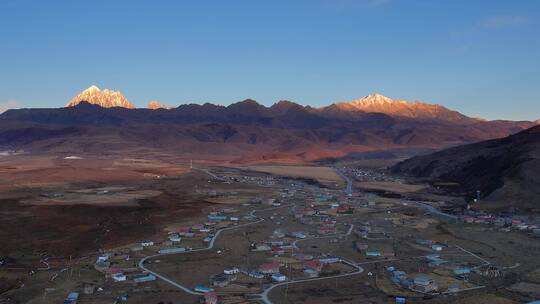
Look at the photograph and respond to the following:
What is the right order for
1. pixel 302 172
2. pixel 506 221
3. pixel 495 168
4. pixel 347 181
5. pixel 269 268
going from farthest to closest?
pixel 302 172
pixel 347 181
pixel 495 168
pixel 506 221
pixel 269 268

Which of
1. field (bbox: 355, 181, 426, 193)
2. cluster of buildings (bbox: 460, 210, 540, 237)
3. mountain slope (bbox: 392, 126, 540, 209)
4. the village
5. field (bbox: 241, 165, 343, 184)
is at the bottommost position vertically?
the village

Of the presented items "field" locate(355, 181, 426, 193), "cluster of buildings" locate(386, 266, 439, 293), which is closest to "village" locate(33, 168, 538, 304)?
"cluster of buildings" locate(386, 266, 439, 293)

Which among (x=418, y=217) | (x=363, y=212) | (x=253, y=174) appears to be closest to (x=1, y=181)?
(x=253, y=174)

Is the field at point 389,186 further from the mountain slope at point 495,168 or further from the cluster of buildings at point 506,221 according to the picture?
the cluster of buildings at point 506,221

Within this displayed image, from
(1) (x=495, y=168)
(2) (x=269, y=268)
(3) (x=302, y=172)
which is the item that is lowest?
(2) (x=269, y=268)

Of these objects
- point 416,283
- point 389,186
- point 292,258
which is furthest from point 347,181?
point 416,283

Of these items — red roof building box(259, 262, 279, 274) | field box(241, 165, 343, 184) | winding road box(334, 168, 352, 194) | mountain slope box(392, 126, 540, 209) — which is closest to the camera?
red roof building box(259, 262, 279, 274)

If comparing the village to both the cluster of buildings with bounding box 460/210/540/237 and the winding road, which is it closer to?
the cluster of buildings with bounding box 460/210/540/237

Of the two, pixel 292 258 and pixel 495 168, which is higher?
pixel 495 168

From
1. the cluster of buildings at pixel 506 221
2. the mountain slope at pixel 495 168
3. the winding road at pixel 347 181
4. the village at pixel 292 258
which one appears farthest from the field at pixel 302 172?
the cluster of buildings at pixel 506 221

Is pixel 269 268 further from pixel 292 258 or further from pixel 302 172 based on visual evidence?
pixel 302 172
